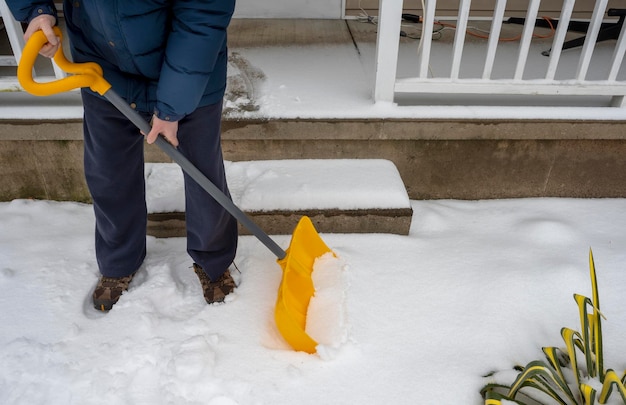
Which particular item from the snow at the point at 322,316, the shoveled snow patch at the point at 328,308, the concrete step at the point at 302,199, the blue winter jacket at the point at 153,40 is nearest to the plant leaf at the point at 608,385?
the snow at the point at 322,316

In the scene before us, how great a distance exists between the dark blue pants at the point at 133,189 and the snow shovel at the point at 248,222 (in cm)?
8

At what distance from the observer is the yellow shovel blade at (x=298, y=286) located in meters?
1.52

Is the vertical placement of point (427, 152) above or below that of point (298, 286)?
above

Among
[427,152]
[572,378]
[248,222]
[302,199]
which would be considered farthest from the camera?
[427,152]

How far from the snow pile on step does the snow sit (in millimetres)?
172

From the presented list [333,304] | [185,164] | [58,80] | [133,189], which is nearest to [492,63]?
[333,304]

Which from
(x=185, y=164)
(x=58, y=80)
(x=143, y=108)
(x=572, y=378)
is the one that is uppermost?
(x=58, y=80)

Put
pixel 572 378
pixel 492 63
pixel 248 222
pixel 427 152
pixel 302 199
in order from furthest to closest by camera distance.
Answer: pixel 427 152, pixel 492 63, pixel 302 199, pixel 248 222, pixel 572 378

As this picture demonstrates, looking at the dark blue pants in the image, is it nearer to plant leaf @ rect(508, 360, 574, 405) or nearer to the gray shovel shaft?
the gray shovel shaft

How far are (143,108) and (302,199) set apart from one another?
813 mm

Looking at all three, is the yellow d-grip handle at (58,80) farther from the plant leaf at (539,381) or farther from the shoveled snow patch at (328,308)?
the plant leaf at (539,381)

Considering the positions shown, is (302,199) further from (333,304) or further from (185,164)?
(185,164)

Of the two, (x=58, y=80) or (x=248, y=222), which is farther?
(x=248, y=222)

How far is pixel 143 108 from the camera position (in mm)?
1414
